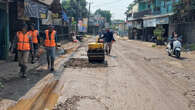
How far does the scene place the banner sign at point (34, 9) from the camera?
1212 centimetres

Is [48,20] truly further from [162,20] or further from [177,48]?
[162,20]

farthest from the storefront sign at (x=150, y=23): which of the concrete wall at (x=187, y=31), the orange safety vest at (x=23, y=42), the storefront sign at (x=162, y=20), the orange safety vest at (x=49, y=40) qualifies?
the orange safety vest at (x=23, y=42)

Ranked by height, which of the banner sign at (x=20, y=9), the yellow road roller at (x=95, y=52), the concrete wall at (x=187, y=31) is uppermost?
the banner sign at (x=20, y=9)

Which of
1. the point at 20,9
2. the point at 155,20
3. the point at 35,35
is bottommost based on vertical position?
the point at 35,35

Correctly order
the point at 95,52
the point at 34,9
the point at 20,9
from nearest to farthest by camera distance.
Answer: the point at 95,52 → the point at 20,9 → the point at 34,9

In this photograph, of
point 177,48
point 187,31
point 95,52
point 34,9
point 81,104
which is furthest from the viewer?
point 187,31

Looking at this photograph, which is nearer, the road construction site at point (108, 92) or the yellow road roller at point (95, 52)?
the road construction site at point (108, 92)

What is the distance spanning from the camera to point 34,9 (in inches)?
527

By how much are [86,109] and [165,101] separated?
188cm

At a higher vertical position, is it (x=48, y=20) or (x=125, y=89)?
(x=48, y=20)

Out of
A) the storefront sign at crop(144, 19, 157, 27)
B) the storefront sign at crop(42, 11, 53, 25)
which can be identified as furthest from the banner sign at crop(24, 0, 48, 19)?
the storefront sign at crop(144, 19, 157, 27)

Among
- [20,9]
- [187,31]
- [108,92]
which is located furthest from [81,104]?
[187,31]

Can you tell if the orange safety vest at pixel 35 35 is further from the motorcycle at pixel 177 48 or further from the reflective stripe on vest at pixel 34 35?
the motorcycle at pixel 177 48

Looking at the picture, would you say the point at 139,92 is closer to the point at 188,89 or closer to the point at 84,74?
the point at 188,89
